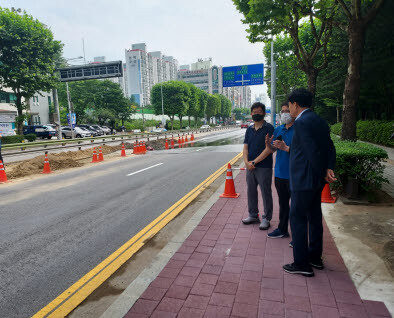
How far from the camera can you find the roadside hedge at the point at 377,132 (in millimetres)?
15314

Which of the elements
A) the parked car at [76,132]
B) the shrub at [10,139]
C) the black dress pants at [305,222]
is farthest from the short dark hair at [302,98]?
the parked car at [76,132]

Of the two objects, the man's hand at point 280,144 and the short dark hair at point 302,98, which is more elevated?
the short dark hair at point 302,98

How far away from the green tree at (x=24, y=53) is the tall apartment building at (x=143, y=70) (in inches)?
4278

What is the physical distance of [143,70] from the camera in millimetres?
155250

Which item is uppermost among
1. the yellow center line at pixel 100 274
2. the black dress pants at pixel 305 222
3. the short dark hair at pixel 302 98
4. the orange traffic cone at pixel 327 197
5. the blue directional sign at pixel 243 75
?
the blue directional sign at pixel 243 75

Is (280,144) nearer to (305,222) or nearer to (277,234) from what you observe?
(305,222)

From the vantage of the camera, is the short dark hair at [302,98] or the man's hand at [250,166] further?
the man's hand at [250,166]

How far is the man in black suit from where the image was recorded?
3.06 meters

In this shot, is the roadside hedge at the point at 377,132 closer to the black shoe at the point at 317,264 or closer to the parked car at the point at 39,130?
the black shoe at the point at 317,264

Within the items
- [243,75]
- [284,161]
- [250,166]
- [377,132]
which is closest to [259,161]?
[250,166]

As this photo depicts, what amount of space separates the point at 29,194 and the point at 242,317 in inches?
296

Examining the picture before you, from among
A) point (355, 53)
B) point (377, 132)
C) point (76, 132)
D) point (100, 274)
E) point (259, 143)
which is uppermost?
point (355, 53)

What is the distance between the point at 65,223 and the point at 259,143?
3971 mm

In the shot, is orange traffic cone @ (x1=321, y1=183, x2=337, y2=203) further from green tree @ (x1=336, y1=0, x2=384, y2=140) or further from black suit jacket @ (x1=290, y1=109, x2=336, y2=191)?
black suit jacket @ (x1=290, y1=109, x2=336, y2=191)
